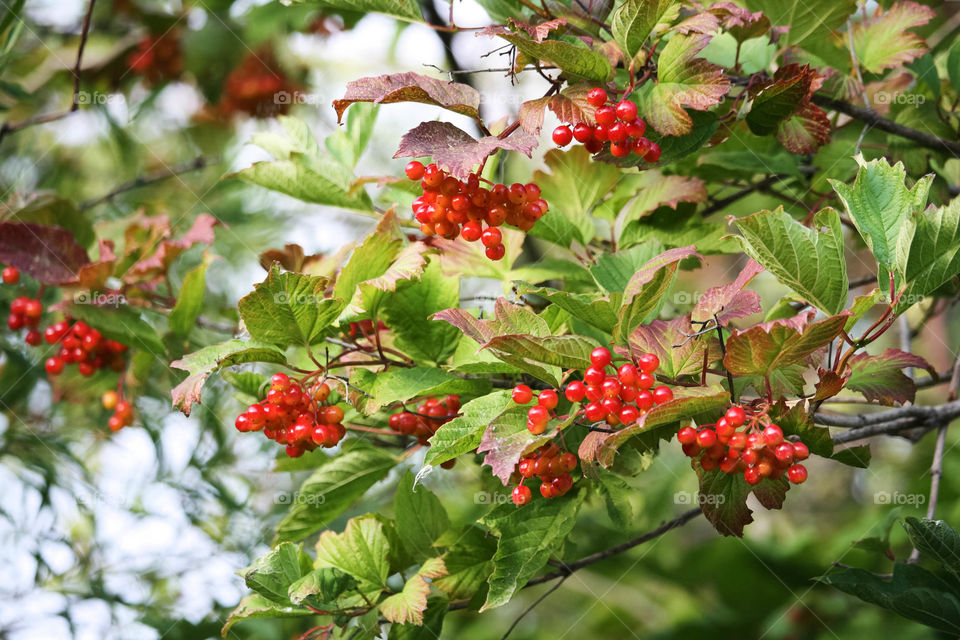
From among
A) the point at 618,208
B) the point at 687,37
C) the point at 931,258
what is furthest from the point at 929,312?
the point at 687,37

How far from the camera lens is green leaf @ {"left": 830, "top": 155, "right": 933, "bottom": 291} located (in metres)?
0.98

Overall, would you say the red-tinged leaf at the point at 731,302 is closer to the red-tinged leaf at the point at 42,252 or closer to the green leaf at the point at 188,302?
the green leaf at the point at 188,302

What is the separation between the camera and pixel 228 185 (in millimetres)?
2836

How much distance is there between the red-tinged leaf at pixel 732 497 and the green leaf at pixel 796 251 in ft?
0.84

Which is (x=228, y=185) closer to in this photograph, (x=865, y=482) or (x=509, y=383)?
(x=509, y=383)

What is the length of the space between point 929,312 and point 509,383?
109 cm

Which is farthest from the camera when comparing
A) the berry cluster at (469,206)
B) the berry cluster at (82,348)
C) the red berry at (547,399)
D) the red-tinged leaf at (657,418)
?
the berry cluster at (82,348)

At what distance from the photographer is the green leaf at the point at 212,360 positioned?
1.11 meters

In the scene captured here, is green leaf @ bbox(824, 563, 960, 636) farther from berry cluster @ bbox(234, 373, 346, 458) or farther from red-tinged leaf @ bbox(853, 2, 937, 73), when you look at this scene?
red-tinged leaf @ bbox(853, 2, 937, 73)

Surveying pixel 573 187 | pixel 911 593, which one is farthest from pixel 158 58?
pixel 911 593

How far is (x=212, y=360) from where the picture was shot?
1151 millimetres

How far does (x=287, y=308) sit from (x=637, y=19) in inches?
23.3

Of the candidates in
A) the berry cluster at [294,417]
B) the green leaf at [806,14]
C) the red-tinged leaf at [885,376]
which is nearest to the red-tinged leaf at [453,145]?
the berry cluster at [294,417]

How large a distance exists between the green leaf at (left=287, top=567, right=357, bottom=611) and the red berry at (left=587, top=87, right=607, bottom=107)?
2.45 feet
